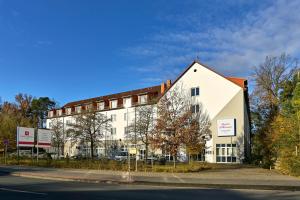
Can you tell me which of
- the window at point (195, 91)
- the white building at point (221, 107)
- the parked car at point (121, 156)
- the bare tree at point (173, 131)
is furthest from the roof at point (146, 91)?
the bare tree at point (173, 131)

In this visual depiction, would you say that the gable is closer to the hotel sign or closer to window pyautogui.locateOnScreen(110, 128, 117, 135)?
the hotel sign

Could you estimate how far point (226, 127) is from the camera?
56.4 m

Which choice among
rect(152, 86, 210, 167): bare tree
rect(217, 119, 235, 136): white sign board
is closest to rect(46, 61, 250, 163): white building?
rect(217, 119, 235, 136): white sign board

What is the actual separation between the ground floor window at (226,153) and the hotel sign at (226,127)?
1.65m

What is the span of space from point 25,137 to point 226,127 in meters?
Answer: 27.7

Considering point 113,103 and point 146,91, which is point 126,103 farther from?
point 113,103

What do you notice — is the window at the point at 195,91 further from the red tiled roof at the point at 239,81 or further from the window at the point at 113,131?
the window at the point at 113,131

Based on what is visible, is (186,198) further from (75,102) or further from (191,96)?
(75,102)

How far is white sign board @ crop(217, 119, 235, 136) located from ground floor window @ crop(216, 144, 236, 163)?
1.74 meters

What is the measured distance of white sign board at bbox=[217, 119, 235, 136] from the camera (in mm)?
55931

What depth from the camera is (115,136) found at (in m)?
77.6

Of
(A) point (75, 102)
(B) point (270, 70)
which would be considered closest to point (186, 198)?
(B) point (270, 70)

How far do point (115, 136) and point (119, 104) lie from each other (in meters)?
6.42

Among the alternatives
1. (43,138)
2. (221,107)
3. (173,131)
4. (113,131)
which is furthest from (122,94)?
(173,131)
